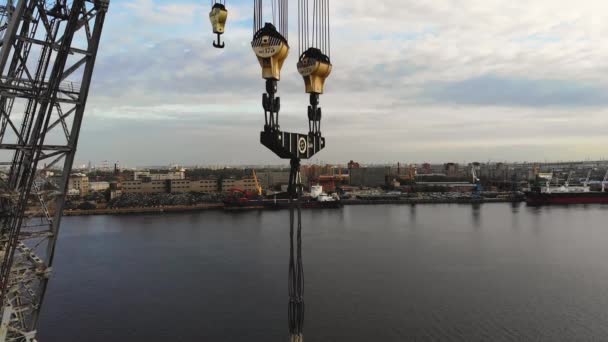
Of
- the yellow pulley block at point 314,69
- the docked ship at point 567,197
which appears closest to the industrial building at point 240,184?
the docked ship at point 567,197

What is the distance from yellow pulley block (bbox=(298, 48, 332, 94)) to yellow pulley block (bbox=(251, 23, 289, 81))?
0.18 m

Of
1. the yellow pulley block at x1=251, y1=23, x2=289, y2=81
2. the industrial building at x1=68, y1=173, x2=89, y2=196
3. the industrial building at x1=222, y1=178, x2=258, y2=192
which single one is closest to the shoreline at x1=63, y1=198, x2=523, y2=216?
the industrial building at x1=222, y1=178, x2=258, y2=192

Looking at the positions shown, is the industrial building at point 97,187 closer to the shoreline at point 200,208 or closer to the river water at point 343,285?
the shoreline at point 200,208

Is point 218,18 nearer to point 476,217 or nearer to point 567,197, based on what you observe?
point 476,217

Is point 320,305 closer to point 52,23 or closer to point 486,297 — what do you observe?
point 486,297

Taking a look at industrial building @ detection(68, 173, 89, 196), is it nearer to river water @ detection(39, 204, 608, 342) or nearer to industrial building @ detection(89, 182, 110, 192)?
industrial building @ detection(89, 182, 110, 192)

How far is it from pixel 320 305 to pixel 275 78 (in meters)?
5.83

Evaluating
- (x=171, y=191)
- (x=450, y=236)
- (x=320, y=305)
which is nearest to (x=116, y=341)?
(x=320, y=305)

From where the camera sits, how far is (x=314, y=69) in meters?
2.02

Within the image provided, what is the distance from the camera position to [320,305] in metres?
7.06

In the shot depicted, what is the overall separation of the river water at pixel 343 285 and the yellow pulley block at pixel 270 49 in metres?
4.72

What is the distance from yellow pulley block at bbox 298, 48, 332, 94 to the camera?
6.62 ft

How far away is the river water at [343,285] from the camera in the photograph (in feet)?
20.1

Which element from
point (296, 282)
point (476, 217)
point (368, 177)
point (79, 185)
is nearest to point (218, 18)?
point (296, 282)
